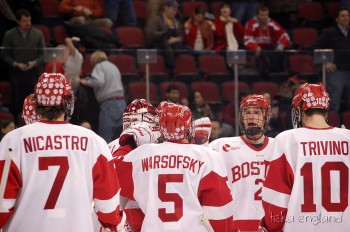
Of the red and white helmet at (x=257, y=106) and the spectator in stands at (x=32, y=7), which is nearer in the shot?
the red and white helmet at (x=257, y=106)

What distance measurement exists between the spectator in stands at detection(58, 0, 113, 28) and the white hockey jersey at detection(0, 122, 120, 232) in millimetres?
6756

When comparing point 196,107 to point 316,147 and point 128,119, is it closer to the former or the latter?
point 128,119

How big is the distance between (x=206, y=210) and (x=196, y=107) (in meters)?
4.78

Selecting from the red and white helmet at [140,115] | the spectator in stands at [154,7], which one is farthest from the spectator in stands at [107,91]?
the red and white helmet at [140,115]

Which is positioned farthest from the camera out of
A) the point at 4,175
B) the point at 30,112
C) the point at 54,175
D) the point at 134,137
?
the point at 30,112

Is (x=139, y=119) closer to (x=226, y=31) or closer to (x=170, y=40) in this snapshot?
(x=170, y=40)

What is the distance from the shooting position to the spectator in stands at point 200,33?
43.7ft

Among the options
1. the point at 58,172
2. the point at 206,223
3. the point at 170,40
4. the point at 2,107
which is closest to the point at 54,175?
the point at 58,172

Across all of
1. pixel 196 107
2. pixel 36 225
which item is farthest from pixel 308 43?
pixel 36 225

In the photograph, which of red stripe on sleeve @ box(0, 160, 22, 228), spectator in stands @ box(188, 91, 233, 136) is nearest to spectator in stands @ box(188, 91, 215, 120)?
spectator in stands @ box(188, 91, 233, 136)

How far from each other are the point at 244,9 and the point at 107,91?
4.23 metres

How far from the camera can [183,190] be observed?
6379 mm

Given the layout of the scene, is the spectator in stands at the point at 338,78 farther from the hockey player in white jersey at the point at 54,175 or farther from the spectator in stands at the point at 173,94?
the hockey player in white jersey at the point at 54,175

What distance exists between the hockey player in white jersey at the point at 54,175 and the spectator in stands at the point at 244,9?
8309 mm
